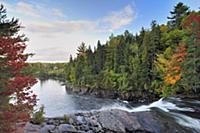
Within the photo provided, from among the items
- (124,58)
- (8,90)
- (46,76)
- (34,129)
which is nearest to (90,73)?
(124,58)

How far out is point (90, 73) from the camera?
178 ft

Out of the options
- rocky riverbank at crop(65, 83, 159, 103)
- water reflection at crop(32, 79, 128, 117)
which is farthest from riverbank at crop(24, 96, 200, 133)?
rocky riverbank at crop(65, 83, 159, 103)

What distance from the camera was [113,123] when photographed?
626 inches

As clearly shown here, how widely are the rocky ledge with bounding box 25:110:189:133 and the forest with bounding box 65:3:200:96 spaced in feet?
43.9

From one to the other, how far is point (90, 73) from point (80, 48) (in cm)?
2202

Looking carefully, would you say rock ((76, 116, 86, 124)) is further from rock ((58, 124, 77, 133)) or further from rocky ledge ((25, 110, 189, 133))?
rock ((58, 124, 77, 133))

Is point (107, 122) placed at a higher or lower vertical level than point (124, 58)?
lower

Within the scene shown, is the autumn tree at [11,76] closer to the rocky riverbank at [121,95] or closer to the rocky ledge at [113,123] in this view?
the rocky ledge at [113,123]

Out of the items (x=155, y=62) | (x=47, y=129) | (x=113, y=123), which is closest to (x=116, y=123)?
(x=113, y=123)

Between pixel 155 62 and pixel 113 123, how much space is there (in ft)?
71.0

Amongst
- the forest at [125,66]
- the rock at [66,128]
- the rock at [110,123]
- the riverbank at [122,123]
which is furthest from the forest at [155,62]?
the rock at [66,128]

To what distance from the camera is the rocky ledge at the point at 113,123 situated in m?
14.6

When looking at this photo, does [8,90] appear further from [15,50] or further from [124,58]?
[124,58]

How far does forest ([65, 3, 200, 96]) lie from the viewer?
2892 cm
